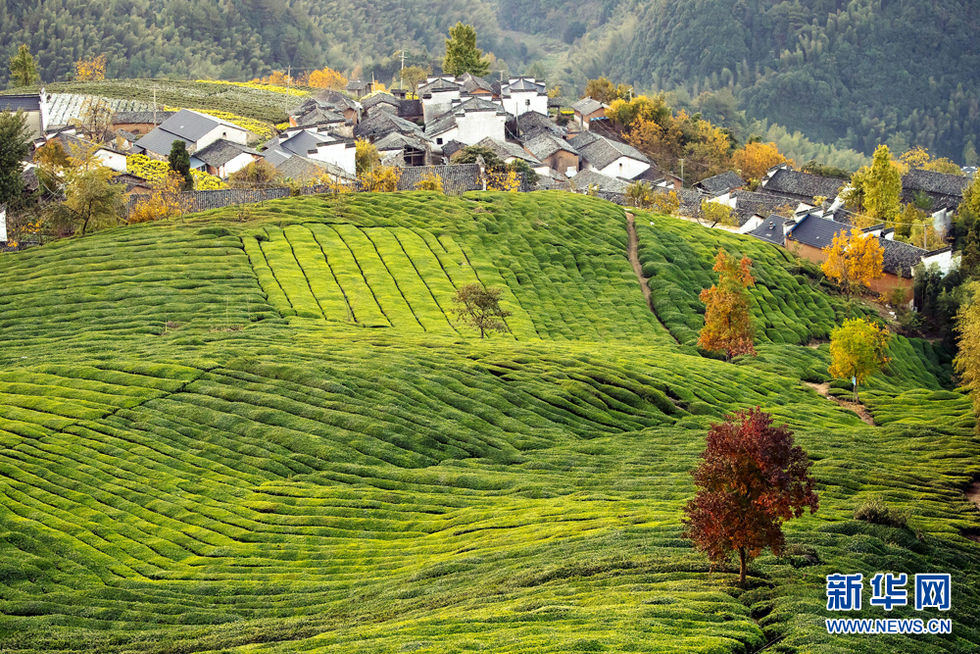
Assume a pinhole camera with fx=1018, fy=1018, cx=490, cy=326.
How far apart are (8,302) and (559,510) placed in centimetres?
4652

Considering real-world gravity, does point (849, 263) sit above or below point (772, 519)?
below

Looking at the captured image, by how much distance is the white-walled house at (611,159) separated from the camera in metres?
144

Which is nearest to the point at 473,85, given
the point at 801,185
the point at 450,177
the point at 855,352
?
the point at 450,177

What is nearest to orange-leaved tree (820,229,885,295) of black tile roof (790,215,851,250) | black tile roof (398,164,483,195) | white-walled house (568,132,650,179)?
black tile roof (790,215,851,250)

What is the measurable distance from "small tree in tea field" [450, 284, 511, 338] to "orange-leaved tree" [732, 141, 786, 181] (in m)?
105

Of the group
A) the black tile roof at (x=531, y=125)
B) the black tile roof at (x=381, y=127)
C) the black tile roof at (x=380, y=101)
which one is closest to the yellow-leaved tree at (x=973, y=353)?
the black tile roof at (x=381, y=127)

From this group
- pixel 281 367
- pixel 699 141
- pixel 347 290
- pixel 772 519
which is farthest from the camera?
pixel 699 141

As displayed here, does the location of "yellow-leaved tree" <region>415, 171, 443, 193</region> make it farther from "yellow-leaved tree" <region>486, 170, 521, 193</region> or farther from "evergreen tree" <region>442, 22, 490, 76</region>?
"evergreen tree" <region>442, 22, 490, 76</region>

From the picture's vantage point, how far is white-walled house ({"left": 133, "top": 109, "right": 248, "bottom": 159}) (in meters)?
124

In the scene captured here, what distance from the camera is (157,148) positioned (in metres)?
124

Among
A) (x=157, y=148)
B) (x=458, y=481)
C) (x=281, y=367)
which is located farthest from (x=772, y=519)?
(x=157, y=148)

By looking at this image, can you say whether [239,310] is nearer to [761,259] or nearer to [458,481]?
[458,481]

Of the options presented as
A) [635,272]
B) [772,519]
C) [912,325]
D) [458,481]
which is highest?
[772,519]

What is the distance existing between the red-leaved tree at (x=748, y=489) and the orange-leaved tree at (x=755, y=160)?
14489cm
